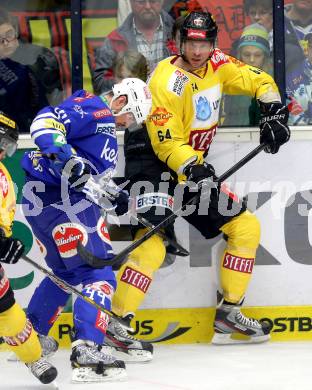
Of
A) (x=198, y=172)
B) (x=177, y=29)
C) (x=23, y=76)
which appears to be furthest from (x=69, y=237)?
(x=177, y=29)

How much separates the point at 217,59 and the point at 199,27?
0.28m

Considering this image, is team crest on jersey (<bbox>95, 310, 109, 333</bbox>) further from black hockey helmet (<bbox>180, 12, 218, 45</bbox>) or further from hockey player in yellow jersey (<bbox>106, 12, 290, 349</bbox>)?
black hockey helmet (<bbox>180, 12, 218, 45</bbox>)

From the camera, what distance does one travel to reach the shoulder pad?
18.8 ft

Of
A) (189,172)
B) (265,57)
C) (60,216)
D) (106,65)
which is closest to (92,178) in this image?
(60,216)

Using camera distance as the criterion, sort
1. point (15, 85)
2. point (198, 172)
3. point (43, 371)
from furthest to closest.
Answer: point (15, 85)
point (198, 172)
point (43, 371)

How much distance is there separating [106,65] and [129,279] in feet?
3.57

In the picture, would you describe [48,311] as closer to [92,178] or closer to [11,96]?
[92,178]

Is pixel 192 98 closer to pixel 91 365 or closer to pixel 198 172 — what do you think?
pixel 198 172

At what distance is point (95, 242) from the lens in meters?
5.09

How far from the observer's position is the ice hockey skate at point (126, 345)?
5.49 m

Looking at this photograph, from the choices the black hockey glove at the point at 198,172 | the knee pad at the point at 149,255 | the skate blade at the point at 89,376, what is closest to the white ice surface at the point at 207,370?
the skate blade at the point at 89,376

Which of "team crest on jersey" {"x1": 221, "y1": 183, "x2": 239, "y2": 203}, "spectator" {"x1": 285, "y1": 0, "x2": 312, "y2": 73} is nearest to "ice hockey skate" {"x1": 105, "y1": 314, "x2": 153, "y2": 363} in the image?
"team crest on jersey" {"x1": 221, "y1": 183, "x2": 239, "y2": 203}

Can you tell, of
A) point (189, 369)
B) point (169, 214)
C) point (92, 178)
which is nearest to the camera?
point (92, 178)

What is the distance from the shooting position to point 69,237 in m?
5.07
